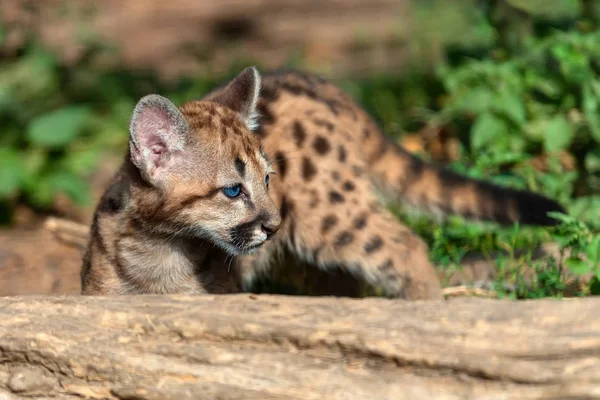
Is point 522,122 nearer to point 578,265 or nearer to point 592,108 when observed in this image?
point 592,108

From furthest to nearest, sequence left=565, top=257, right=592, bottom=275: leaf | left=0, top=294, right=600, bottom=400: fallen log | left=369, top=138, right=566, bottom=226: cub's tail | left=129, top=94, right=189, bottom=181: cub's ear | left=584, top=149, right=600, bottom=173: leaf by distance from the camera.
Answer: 1. left=584, top=149, right=600, bottom=173: leaf
2. left=369, top=138, right=566, bottom=226: cub's tail
3. left=565, top=257, right=592, bottom=275: leaf
4. left=129, top=94, right=189, bottom=181: cub's ear
5. left=0, top=294, right=600, bottom=400: fallen log

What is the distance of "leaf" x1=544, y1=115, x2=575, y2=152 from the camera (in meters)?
7.04

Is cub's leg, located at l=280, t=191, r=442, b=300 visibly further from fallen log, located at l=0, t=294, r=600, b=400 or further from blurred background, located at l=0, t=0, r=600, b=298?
fallen log, located at l=0, t=294, r=600, b=400

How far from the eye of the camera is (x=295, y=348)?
391 centimetres

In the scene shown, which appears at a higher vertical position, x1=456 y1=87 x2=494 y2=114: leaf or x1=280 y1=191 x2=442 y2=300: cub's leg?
x1=456 y1=87 x2=494 y2=114: leaf

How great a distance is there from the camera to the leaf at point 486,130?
738cm

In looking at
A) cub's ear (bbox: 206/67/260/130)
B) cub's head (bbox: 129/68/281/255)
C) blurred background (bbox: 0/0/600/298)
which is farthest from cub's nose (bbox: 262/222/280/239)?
blurred background (bbox: 0/0/600/298)

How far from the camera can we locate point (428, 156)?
8.01m

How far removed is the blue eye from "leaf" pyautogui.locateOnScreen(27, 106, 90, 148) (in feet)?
14.7

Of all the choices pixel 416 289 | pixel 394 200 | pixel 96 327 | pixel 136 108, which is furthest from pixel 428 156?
pixel 96 327

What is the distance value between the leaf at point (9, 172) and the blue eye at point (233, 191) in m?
4.45

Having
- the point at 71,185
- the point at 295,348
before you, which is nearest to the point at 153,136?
the point at 295,348

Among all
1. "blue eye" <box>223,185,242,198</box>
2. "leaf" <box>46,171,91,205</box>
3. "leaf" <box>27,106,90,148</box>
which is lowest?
"leaf" <box>46,171,91,205</box>

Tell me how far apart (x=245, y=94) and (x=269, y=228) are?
89cm
